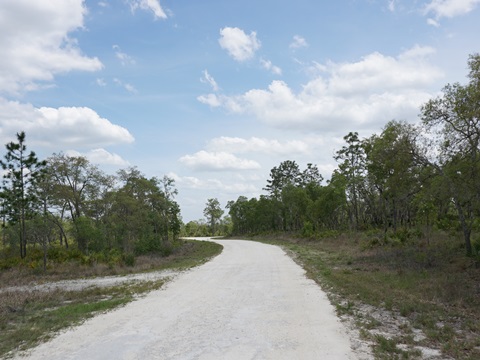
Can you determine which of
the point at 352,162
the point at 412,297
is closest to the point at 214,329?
the point at 412,297

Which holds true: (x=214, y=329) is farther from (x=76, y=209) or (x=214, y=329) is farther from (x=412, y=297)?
(x=76, y=209)

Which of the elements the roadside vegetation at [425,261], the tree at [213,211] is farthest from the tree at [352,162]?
the tree at [213,211]

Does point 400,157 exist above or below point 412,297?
above

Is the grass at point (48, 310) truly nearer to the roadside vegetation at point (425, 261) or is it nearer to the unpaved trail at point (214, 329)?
the unpaved trail at point (214, 329)

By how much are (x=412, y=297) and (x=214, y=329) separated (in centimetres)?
606

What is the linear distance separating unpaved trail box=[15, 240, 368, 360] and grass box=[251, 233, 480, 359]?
726 millimetres

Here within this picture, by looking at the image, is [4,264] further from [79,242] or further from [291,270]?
[291,270]

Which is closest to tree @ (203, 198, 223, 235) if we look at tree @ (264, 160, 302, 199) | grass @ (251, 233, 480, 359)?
tree @ (264, 160, 302, 199)

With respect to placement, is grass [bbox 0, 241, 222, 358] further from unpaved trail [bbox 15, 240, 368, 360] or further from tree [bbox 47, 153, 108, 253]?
tree [bbox 47, 153, 108, 253]

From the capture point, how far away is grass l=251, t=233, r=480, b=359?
6762 millimetres

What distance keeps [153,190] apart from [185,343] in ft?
163

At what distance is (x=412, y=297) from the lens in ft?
35.1

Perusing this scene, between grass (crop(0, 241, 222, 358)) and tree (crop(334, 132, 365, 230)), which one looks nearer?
grass (crop(0, 241, 222, 358))

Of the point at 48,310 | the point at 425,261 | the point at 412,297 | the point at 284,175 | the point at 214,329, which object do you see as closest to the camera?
the point at 214,329
